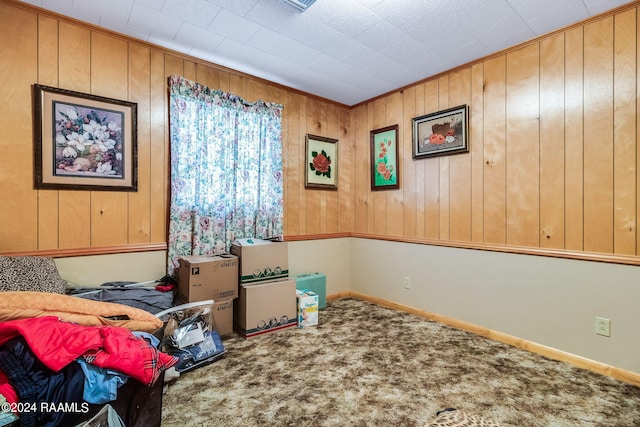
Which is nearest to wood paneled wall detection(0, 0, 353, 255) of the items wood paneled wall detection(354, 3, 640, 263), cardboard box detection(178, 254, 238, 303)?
Answer: cardboard box detection(178, 254, 238, 303)

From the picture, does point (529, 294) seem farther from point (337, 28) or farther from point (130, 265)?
point (130, 265)

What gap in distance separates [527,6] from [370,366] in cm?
269

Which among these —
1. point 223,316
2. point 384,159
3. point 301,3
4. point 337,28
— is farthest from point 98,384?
point 384,159

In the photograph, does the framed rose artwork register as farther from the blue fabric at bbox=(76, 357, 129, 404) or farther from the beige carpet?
the blue fabric at bbox=(76, 357, 129, 404)

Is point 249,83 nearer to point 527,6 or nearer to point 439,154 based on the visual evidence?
point 439,154

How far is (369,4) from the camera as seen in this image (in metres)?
2.01

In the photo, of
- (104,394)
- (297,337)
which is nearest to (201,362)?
(297,337)

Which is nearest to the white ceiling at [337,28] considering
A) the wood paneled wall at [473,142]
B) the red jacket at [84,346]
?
the wood paneled wall at [473,142]

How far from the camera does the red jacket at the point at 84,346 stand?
3.41 feet

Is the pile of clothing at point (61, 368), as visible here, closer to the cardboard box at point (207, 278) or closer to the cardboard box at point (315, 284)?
the cardboard box at point (207, 278)

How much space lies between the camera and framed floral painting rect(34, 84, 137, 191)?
2.11 meters

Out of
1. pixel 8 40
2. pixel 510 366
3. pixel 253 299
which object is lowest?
pixel 510 366

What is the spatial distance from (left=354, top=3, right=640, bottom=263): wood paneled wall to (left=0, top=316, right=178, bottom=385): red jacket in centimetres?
267

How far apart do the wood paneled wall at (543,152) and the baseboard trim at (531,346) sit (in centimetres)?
74
